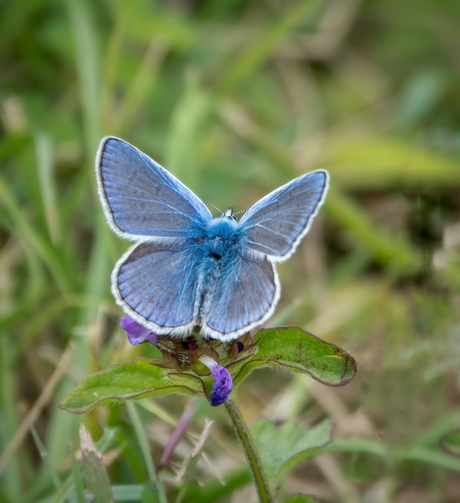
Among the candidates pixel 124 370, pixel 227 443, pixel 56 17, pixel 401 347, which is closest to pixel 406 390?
pixel 401 347

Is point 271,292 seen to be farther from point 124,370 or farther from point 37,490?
point 37,490

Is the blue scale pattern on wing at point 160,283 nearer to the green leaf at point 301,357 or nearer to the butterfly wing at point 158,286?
the butterfly wing at point 158,286

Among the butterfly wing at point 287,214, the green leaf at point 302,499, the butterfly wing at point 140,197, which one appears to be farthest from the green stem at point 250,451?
the butterfly wing at point 140,197

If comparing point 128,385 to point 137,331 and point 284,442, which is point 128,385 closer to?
point 137,331

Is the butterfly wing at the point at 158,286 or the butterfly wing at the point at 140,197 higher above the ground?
the butterfly wing at the point at 140,197

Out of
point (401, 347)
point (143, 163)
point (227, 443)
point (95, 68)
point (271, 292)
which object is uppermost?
point (143, 163)

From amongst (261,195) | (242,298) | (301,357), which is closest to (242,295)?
(242,298)
